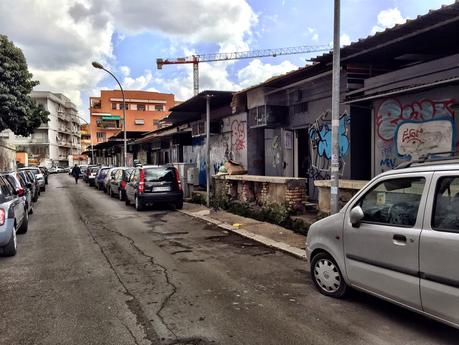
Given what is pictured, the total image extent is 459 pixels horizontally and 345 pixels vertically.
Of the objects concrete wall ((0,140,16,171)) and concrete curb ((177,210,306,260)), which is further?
concrete wall ((0,140,16,171))

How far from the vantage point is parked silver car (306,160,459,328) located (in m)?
3.70

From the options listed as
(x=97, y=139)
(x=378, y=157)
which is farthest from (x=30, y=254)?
(x=97, y=139)

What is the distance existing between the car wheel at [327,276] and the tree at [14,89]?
27.0m

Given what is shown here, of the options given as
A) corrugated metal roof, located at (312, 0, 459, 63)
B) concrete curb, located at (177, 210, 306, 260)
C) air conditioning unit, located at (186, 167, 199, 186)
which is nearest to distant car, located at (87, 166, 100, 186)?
air conditioning unit, located at (186, 167, 199, 186)

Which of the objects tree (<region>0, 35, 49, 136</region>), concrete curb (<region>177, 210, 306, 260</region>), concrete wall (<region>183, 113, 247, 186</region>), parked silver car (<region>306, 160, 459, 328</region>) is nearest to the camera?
parked silver car (<region>306, 160, 459, 328</region>)

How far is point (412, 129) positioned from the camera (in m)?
8.93

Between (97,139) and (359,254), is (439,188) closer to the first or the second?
(359,254)

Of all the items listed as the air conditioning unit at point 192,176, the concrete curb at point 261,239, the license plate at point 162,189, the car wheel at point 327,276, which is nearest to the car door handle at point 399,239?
the car wheel at point 327,276

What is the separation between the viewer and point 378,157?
395 inches

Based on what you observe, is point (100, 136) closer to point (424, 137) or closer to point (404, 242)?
point (424, 137)

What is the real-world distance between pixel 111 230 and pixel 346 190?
235 inches

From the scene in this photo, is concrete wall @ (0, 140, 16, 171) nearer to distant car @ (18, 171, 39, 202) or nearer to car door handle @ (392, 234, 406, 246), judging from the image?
distant car @ (18, 171, 39, 202)

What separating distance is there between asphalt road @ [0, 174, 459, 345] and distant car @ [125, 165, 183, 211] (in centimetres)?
600

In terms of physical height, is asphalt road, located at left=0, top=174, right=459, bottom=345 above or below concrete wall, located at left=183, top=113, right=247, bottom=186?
below
